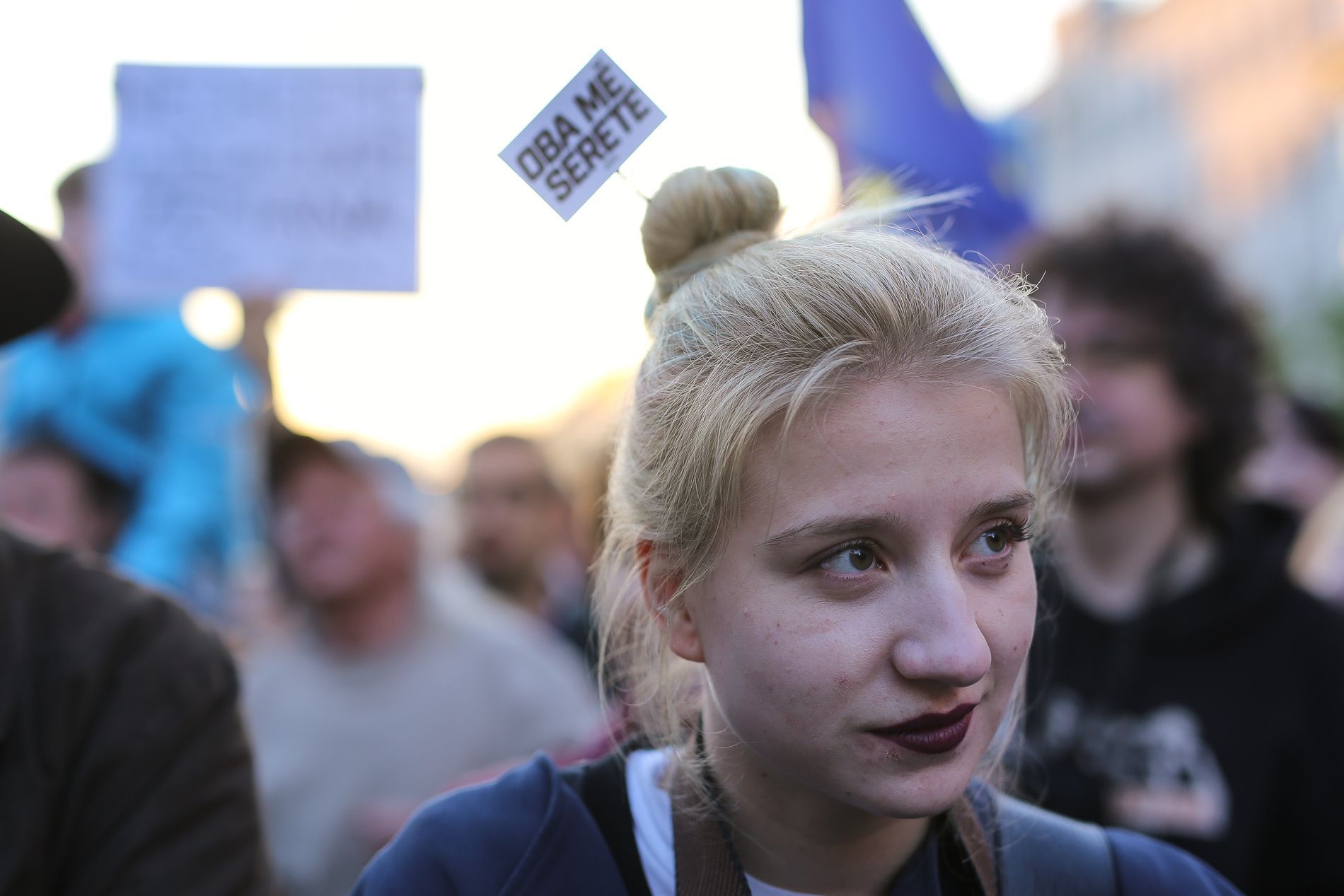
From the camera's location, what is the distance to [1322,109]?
3475 cm

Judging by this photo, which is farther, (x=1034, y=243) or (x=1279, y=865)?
(x=1034, y=243)

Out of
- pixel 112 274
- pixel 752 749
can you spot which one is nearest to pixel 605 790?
pixel 752 749

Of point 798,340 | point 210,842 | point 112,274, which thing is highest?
point 112,274

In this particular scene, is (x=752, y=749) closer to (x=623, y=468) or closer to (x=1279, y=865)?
(x=623, y=468)

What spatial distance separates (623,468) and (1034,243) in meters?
2.33

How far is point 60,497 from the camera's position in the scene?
3.49m

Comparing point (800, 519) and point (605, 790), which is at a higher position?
point (800, 519)

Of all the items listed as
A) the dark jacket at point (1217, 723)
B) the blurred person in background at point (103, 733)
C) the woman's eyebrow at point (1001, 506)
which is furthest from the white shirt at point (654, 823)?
the dark jacket at point (1217, 723)

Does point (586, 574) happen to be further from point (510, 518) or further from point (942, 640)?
point (510, 518)

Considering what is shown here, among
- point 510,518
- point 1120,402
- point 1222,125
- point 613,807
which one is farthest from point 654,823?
point 1222,125

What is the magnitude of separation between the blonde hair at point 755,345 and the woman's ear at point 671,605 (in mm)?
17

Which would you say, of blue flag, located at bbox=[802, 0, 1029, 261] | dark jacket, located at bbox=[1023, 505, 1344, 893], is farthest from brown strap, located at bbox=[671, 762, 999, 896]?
blue flag, located at bbox=[802, 0, 1029, 261]

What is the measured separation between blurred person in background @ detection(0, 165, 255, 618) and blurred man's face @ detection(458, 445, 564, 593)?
2.51 m

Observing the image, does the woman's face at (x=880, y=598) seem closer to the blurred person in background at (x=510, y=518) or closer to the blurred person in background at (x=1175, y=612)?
the blurred person in background at (x=1175, y=612)
